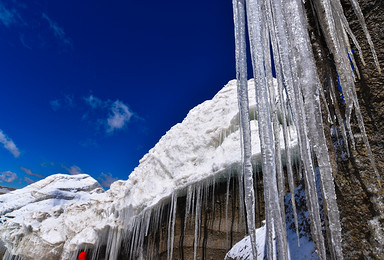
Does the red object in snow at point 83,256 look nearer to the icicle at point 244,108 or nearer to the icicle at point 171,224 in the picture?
the icicle at point 171,224

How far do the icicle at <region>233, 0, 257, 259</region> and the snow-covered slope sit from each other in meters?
3.48

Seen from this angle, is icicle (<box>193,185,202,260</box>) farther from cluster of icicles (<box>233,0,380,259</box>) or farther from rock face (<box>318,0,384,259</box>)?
rock face (<box>318,0,384,259</box>)

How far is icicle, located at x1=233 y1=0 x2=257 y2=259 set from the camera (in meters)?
1.96

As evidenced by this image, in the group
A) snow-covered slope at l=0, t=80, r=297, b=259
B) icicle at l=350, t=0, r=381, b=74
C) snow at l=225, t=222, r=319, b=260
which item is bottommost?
snow at l=225, t=222, r=319, b=260

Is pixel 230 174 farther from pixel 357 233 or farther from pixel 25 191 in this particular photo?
pixel 25 191

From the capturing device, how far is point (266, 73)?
213 cm

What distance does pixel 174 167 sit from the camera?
7.64 metres

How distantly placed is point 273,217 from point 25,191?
849 inches

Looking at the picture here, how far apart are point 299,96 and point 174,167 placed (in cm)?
619

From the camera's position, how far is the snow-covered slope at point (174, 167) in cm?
682

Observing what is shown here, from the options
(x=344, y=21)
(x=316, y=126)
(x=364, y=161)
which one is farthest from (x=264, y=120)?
(x=344, y=21)

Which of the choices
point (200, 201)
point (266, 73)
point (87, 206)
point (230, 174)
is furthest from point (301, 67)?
point (87, 206)

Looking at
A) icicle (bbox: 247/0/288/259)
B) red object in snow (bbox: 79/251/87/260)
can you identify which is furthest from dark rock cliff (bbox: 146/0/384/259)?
red object in snow (bbox: 79/251/87/260)

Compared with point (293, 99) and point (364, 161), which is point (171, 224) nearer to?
point (293, 99)
